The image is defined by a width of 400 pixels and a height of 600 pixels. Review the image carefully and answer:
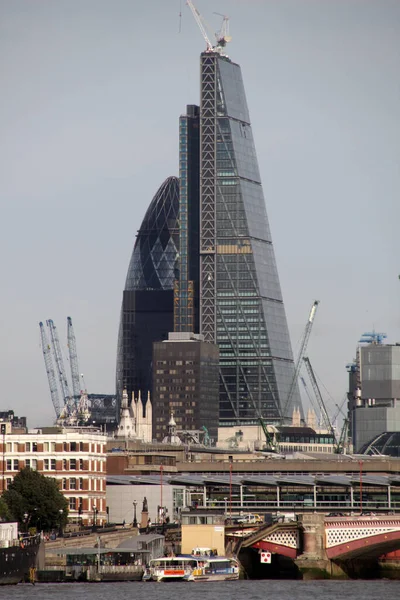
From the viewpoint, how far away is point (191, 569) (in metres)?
175

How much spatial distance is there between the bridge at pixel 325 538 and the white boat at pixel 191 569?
5100mm

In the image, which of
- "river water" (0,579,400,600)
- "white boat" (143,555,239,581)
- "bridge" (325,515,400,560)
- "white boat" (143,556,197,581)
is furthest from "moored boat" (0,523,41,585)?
"bridge" (325,515,400,560)

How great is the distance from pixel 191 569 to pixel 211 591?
15117mm

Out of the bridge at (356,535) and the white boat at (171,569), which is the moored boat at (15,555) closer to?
the white boat at (171,569)

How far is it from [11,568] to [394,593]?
34.6 meters

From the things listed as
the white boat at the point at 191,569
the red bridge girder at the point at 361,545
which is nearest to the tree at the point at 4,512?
the white boat at the point at 191,569

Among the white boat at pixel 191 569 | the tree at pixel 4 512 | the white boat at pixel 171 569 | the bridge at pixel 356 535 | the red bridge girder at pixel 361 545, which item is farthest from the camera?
the tree at pixel 4 512

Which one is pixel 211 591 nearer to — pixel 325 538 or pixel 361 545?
pixel 325 538

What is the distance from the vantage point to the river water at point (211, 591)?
15175 cm

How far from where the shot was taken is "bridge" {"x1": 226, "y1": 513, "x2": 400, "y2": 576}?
179 meters

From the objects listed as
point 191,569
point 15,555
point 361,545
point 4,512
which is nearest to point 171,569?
point 191,569

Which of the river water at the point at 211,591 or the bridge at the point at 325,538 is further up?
the bridge at the point at 325,538

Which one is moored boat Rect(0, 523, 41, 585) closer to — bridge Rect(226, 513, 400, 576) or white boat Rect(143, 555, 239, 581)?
white boat Rect(143, 555, 239, 581)

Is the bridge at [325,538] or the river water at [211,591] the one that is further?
the bridge at [325,538]
